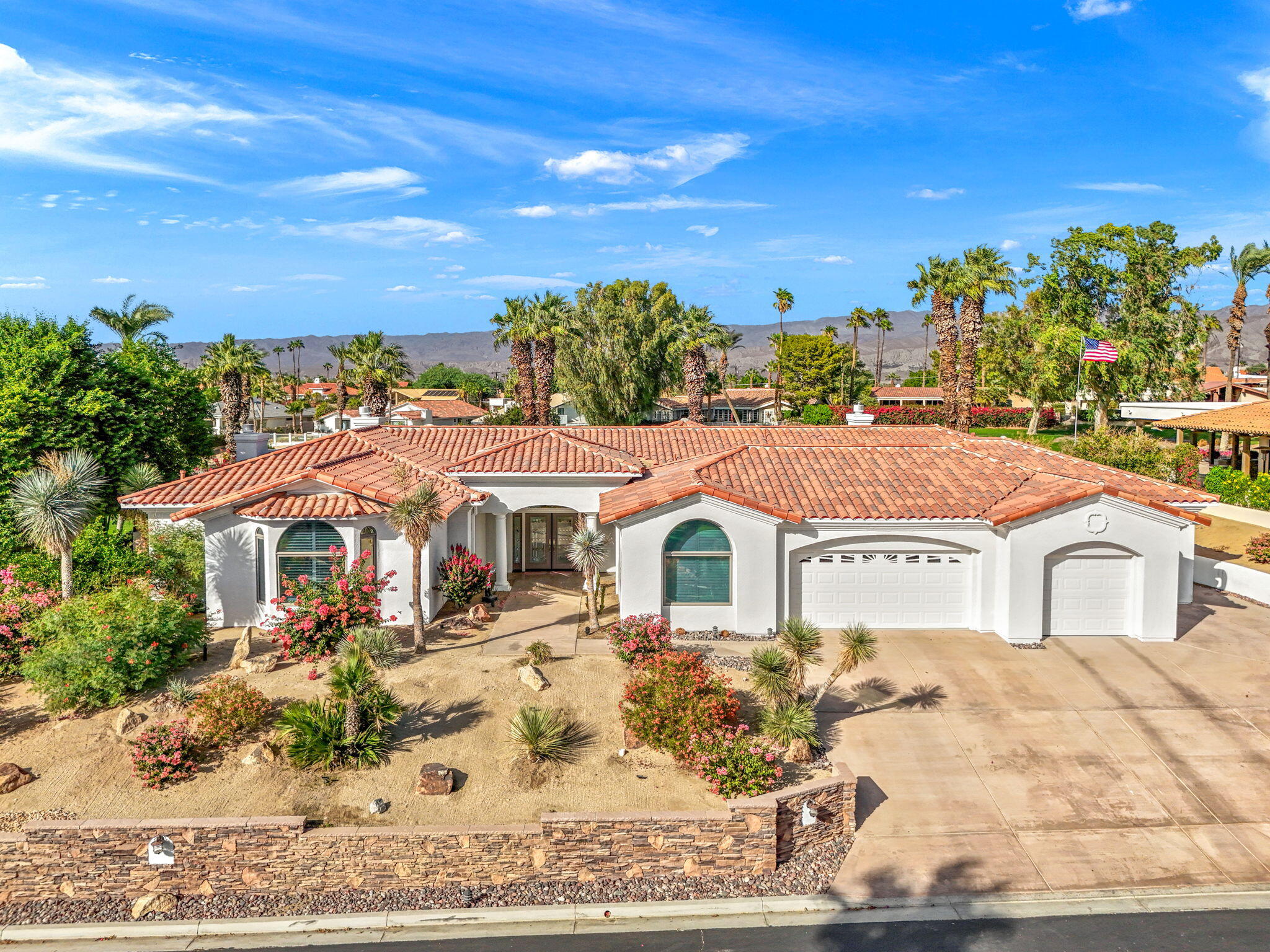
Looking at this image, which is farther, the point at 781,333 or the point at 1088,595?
the point at 781,333

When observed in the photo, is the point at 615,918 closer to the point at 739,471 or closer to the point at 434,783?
the point at 434,783

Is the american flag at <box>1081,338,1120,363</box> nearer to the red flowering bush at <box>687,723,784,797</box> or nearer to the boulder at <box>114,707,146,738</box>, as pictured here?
the red flowering bush at <box>687,723,784,797</box>

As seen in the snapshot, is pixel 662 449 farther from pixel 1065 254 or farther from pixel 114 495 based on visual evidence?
pixel 1065 254

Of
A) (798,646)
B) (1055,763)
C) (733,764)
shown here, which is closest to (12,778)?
(733,764)

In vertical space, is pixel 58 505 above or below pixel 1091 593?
above

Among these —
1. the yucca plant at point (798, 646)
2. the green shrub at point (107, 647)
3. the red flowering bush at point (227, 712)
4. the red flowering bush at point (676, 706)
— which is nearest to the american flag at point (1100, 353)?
the yucca plant at point (798, 646)

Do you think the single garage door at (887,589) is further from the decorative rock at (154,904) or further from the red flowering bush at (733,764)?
the decorative rock at (154,904)

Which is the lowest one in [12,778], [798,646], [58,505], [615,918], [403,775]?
[615,918]

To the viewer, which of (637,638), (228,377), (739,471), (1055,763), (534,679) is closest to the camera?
(1055,763)
